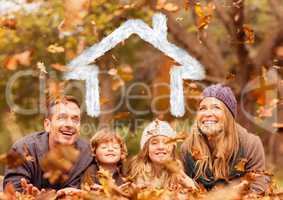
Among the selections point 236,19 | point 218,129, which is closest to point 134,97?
point 236,19

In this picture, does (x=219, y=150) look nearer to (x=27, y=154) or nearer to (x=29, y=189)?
(x=27, y=154)

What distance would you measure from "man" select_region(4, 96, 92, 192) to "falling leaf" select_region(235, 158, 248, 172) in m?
1.03

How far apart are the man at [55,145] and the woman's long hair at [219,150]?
84 cm

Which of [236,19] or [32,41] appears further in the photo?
[32,41]

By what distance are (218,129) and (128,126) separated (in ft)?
19.8

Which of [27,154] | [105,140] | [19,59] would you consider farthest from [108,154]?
[19,59]

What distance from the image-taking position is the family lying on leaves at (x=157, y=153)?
15.6 ft

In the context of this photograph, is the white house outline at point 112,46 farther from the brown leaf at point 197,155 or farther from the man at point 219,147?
the brown leaf at point 197,155

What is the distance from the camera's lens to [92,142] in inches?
198

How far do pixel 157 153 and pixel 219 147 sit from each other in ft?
1.55

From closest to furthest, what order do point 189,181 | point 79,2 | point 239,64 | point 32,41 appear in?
point 79,2 < point 189,181 < point 239,64 < point 32,41

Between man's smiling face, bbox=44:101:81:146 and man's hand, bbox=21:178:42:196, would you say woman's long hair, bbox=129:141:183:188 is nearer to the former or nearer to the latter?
man's smiling face, bbox=44:101:81:146

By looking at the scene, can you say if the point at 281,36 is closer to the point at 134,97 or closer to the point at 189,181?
the point at 134,97

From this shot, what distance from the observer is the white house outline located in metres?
7.00
